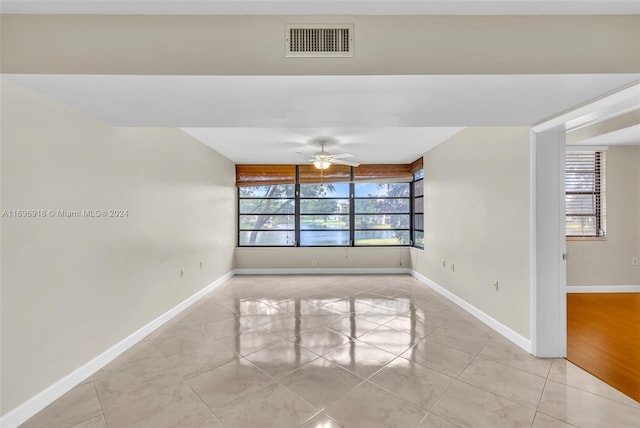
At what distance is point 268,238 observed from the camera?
6098 millimetres

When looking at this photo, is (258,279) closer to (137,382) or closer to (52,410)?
(137,382)

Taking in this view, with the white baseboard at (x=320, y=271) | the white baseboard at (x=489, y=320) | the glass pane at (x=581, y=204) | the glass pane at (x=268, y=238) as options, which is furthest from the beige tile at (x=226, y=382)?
the glass pane at (x=581, y=204)

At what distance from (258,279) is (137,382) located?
3.36 m

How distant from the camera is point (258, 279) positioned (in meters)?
5.44

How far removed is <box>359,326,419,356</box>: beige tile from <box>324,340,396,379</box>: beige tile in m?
0.08

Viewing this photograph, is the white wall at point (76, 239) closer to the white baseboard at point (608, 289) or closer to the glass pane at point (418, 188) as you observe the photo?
the glass pane at point (418, 188)

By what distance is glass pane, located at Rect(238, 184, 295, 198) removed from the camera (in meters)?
6.12

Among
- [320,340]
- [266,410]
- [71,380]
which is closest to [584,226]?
[320,340]

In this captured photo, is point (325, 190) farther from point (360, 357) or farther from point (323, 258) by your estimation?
Answer: point (360, 357)

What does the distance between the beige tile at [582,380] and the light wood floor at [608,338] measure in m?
0.06

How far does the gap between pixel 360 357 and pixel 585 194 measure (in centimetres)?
480

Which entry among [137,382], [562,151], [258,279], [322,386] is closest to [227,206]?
[258,279]

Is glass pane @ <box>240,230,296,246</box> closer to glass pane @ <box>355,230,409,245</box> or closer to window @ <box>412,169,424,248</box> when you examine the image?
glass pane @ <box>355,230,409,245</box>

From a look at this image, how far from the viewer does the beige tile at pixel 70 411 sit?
66.2 inches
